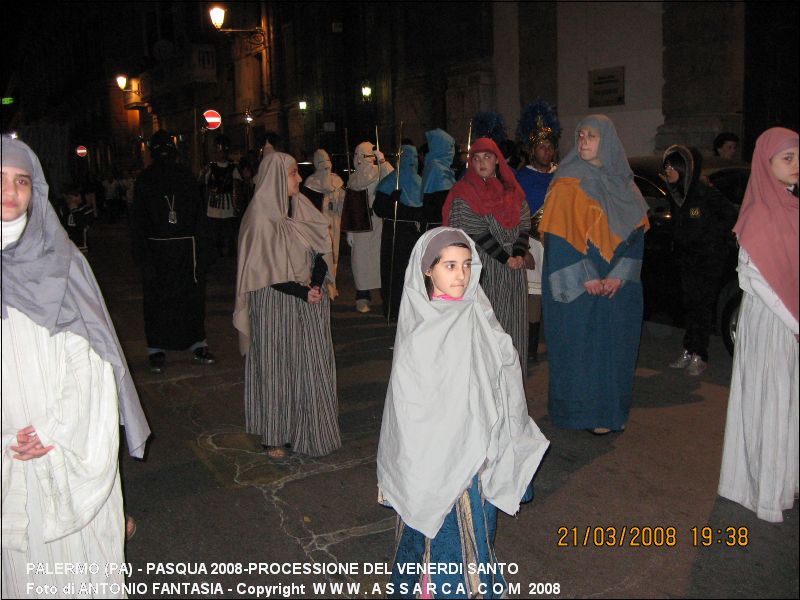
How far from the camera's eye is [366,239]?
965 cm

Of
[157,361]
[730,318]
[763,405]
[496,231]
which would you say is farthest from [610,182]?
[157,361]

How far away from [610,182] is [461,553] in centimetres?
289

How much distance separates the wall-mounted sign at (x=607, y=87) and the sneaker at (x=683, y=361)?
799 cm

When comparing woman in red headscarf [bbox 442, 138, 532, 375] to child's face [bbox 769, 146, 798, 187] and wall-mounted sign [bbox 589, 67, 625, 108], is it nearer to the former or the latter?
child's face [bbox 769, 146, 798, 187]

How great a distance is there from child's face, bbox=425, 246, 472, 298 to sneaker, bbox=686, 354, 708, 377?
13.7ft

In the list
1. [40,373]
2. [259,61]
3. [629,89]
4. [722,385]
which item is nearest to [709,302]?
[722,385]

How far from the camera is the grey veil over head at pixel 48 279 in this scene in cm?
258

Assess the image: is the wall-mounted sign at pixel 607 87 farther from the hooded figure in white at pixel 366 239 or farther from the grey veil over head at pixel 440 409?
the grey veil over head at pixel 440 409

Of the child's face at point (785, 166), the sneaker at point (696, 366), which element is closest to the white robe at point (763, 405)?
the child's face at point (785, 166)

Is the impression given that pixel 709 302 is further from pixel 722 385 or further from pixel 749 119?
pixel 749 119

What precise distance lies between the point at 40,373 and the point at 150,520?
1.74 meters

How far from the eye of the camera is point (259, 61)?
27.5 m

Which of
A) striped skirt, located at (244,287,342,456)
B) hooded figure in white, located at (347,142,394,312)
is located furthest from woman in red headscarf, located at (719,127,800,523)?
hooded figure in white, located at (347,142,394,312)

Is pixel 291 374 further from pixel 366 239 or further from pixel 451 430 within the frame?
pixel 366 239
